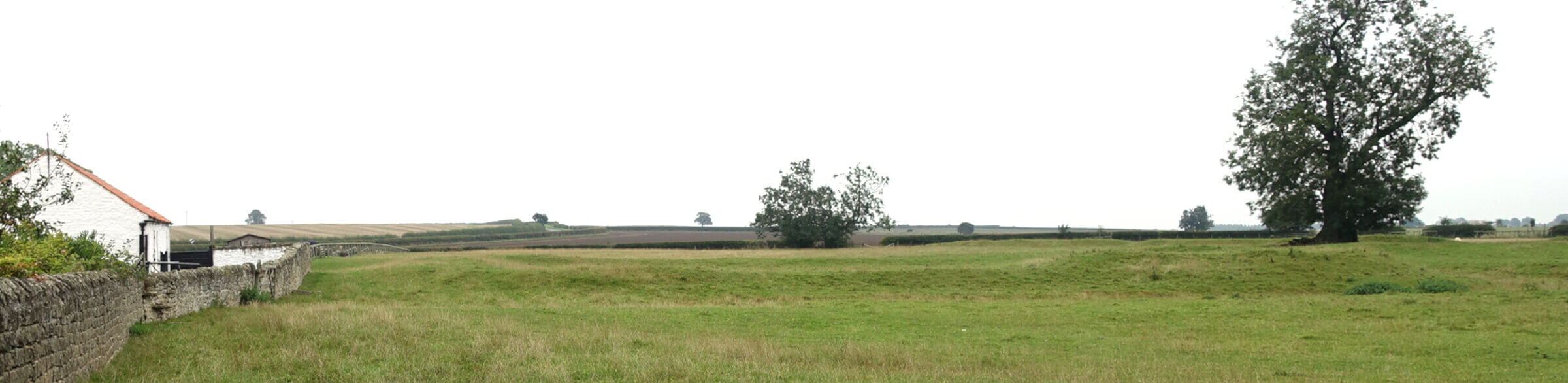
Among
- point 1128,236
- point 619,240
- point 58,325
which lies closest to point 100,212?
point 58,325

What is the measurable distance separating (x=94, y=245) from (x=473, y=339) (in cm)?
1120

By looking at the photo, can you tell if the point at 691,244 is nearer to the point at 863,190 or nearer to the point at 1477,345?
the point at 863,190

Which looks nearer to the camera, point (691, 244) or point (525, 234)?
point (691, 244)

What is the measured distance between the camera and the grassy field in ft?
38.1

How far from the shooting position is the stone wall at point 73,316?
7961 mm

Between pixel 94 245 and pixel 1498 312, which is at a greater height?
pixel 94 245

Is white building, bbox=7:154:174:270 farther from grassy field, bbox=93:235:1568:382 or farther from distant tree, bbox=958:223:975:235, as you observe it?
distant tree, bbox=958:223:975:235

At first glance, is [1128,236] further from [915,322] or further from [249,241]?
[249,241]

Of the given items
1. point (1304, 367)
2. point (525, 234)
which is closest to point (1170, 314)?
point (1304, 367)

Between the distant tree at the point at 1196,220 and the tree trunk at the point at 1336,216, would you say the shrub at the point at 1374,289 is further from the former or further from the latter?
the distant tree at the point at 1196,220

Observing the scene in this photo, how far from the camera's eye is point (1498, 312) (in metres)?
20.0

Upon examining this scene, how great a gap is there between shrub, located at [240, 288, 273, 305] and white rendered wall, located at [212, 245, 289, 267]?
23.6 metres

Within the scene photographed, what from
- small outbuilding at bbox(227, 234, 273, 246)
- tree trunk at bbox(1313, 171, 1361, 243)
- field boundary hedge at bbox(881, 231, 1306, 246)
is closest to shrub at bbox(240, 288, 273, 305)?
small outbuilding at bbox(227, 234, 273, 246)

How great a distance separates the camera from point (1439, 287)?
2745 centimetres
